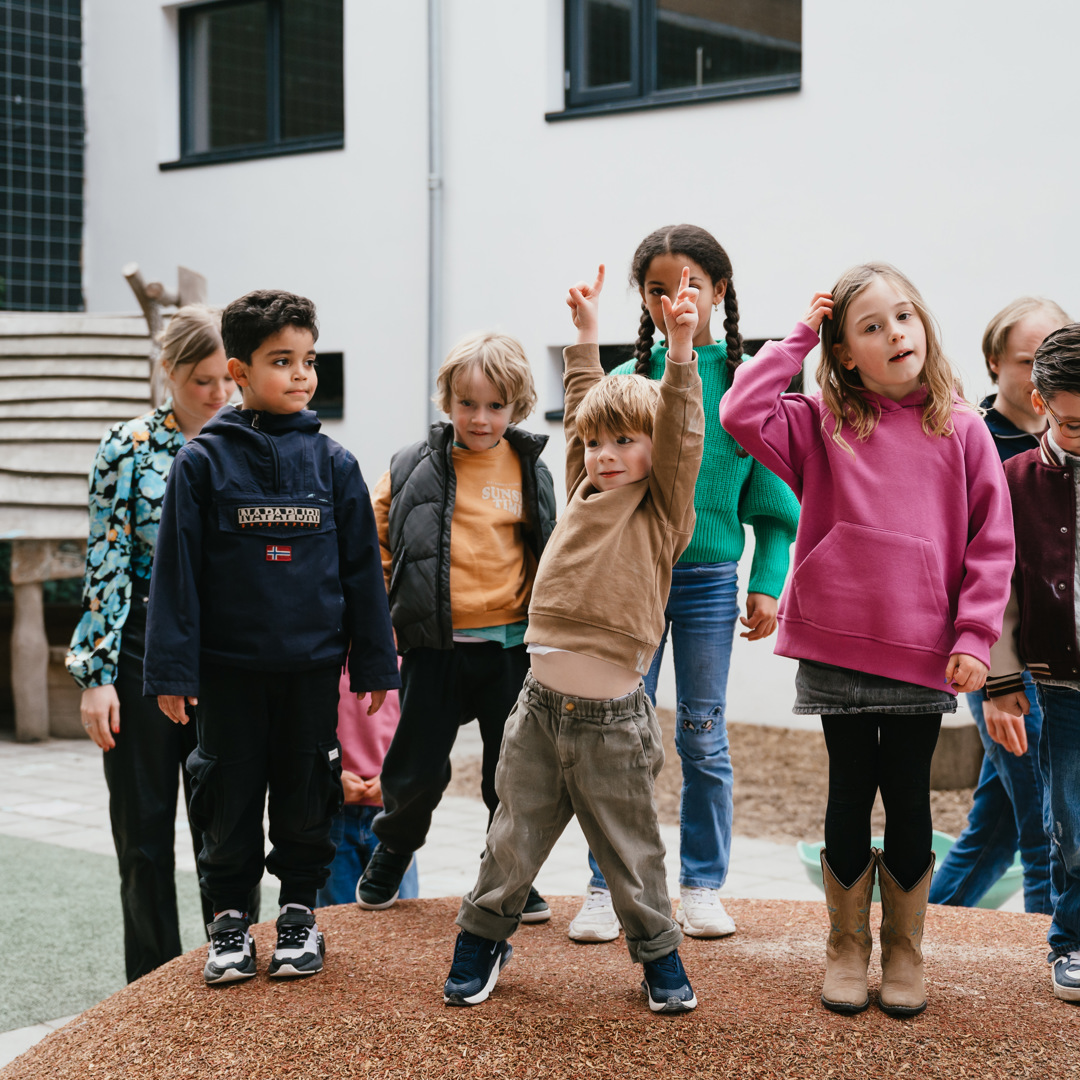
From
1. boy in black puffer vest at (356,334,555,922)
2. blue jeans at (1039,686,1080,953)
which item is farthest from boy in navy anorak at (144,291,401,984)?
blue jeans at (1039,686,1080,953)

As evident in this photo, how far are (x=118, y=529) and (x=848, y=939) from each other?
6.82 ft

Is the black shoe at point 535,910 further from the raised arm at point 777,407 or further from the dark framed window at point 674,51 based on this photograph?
the dark framed window at point 674,51

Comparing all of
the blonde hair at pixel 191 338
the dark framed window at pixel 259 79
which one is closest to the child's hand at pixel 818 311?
the blonde hair at pixel 191 338

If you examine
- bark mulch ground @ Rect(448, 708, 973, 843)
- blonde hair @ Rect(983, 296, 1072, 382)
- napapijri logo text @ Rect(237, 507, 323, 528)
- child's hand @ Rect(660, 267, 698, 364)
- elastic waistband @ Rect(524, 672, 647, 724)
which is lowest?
bark mulch ground @ Rect(448, 708, 973, 843)

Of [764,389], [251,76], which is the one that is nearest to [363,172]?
[251,76]

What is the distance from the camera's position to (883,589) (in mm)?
2787

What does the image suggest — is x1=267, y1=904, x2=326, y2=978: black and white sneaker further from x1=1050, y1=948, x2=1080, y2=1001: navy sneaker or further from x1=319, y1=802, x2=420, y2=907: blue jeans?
x1=1050, y1=948, x2=1080, y2=1001: navy sneaker

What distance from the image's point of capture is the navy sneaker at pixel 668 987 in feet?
9.31

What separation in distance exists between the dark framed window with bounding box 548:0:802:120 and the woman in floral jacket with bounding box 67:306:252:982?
5.75 metres

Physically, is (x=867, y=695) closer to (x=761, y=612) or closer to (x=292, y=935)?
(x=761, y=612)

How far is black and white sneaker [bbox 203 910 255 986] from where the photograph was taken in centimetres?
306

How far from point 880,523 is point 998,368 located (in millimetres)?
1231

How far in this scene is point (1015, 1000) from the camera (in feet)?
9.71

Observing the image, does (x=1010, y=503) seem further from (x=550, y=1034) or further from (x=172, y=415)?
(x=172, y=415)
